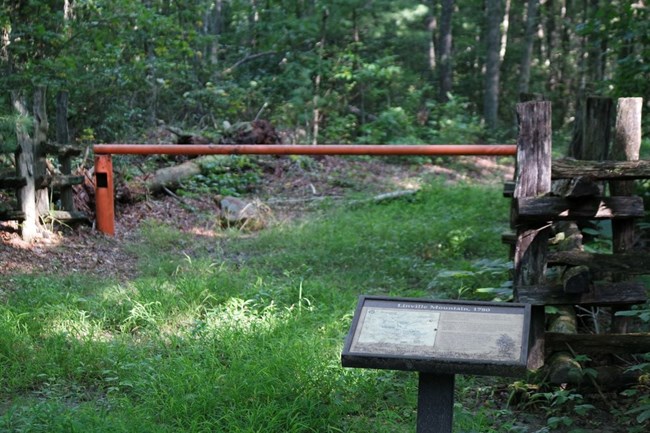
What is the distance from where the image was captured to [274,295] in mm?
6344

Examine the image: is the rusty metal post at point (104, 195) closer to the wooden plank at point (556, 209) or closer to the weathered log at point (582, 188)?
the wooden plank at point (556, 209)

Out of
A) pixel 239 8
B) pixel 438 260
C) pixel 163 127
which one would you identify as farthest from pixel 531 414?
pixel 239 8

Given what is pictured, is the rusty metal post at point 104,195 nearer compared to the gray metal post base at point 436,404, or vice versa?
the gray metal post base at point 436,404

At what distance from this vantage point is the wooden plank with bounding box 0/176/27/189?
7.60 meters

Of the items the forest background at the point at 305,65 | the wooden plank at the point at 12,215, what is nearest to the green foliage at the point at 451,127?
the forest background at the point at 305,65

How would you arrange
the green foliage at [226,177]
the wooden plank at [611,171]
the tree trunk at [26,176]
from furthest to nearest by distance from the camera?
1. the green foliage at [226,177]
2. the tree trunk at [26,176]
3. the wooden plank at [611,171]

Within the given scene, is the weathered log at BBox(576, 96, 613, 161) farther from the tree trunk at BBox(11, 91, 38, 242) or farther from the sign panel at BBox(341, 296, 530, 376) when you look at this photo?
the tree trunk at BBox(11, 91, 38, 242)

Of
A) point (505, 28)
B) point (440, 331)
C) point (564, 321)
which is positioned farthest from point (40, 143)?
point (505, 28)

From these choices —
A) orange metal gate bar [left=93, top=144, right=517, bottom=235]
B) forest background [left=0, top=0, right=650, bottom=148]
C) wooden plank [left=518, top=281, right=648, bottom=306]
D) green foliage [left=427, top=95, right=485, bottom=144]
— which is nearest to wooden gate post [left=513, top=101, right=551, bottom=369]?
wooden plank [left=518, top=281, right=648, bottom=306]

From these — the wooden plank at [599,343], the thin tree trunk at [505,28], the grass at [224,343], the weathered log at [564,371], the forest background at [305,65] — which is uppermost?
the thin tree trunk at [505,28]

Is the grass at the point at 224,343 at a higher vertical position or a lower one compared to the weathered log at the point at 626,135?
lower

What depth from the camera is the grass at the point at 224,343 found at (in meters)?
4.08

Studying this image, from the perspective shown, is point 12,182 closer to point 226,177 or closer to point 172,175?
point 172,175

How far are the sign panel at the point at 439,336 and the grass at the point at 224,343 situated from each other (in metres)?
0.90
